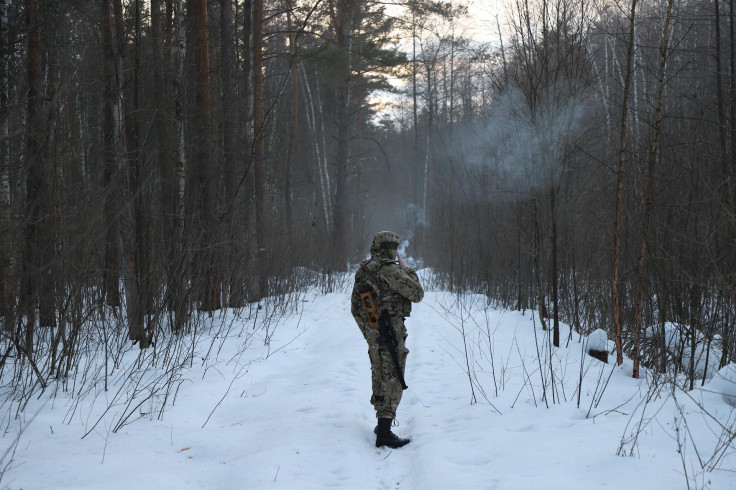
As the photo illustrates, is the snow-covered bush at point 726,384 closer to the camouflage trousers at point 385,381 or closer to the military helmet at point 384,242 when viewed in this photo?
the camouflage trousers at point 385,381

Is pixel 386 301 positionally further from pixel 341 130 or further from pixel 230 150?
pixel 341 130

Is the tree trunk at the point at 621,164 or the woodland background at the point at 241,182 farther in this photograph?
the tree trunk at the point at 621,164

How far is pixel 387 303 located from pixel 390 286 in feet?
0.54

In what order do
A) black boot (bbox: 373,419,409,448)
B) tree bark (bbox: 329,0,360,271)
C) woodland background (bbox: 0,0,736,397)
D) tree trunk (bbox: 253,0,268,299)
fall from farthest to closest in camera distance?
tree bark (bbox: 329,0,360,271) < tree trunk (bbox: 253,0,268,299) < woodland background (bbox: 0,0,736,397) < black boot (bbox: 373,419,409,448)

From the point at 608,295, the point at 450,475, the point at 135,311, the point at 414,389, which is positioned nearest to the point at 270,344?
the point at 135,311

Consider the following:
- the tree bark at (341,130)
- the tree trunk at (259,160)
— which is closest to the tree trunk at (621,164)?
the tree trunk at (259,160)

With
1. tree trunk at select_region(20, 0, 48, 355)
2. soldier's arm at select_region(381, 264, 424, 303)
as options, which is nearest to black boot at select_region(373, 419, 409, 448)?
soldier's arm at select_region(381, 264, 424, 303)

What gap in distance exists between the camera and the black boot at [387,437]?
408 cm

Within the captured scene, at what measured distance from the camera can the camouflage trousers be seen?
4.15m

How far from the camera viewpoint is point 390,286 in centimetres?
422

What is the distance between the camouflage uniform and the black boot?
0.08 m

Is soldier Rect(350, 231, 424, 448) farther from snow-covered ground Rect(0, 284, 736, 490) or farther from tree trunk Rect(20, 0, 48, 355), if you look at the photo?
tree trunk Rect(20, 0, 48, 355)

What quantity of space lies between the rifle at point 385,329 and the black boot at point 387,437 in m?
0.33

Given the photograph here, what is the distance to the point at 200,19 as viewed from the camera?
8359 mm
